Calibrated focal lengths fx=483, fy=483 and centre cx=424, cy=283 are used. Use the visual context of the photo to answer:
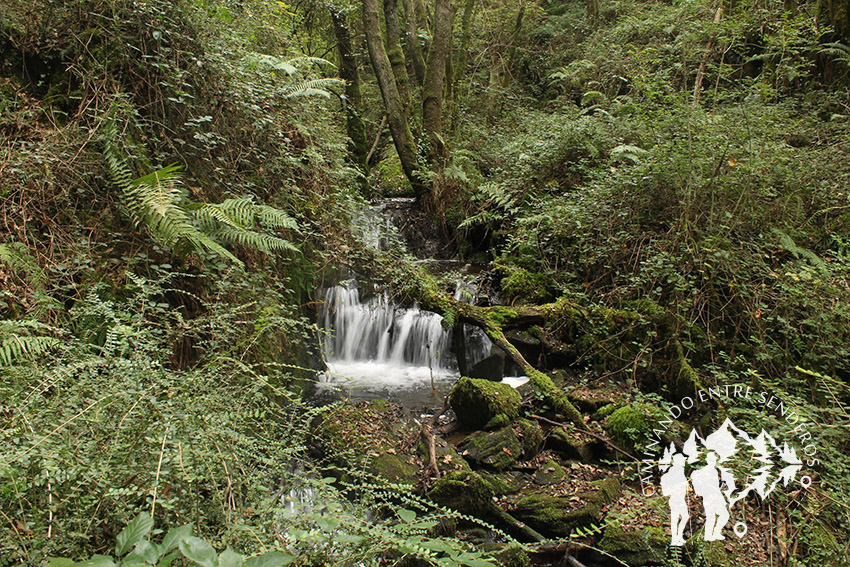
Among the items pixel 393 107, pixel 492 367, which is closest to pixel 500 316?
pixel 492 367

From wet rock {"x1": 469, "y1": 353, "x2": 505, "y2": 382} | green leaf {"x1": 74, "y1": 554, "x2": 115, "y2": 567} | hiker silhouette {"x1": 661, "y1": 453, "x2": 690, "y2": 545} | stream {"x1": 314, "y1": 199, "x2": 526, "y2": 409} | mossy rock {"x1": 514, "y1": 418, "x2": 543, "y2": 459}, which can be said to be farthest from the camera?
stream {"x1": 314, "y1": 199, "x2": 526, "y2": 409}

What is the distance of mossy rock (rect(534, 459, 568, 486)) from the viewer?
4.44 meters

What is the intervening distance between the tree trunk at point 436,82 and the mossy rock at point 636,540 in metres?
8.44

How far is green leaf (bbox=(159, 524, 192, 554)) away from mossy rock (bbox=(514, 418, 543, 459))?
12.3 feet

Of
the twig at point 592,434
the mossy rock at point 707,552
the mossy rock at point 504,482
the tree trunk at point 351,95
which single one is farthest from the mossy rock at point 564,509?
the tree trunk at point 351,95

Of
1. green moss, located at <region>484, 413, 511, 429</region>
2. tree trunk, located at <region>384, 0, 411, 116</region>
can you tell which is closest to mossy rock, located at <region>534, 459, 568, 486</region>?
green moss, located at <region>484, 413, 511, 429</region>

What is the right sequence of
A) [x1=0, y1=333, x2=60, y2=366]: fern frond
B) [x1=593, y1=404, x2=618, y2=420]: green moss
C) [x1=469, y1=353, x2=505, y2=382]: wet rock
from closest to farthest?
[x1=0, y1=333, x2=60, y2=366]: fern frond < [x1=593, y1=404, x2=618, y2=420]: green moss < [x1=469, y1=353, x2=505, y2=382]: wet rock

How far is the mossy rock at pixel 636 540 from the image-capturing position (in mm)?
3506

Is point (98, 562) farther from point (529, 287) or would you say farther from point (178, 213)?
point (529, 287)

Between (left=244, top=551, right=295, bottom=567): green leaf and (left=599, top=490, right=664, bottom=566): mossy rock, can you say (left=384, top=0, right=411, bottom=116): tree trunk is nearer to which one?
(left=599, top=490, right=664, bottom=566): mossy rock

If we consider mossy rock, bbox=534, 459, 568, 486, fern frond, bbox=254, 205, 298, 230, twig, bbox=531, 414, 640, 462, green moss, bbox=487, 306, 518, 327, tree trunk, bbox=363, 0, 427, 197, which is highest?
tree trunk, bbox=363, 0, 427, 197

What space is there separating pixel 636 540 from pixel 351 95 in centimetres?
1164

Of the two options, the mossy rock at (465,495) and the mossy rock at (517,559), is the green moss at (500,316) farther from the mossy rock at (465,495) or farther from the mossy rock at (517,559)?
the mossy rock at (517,559)

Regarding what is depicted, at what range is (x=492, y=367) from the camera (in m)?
6.34
